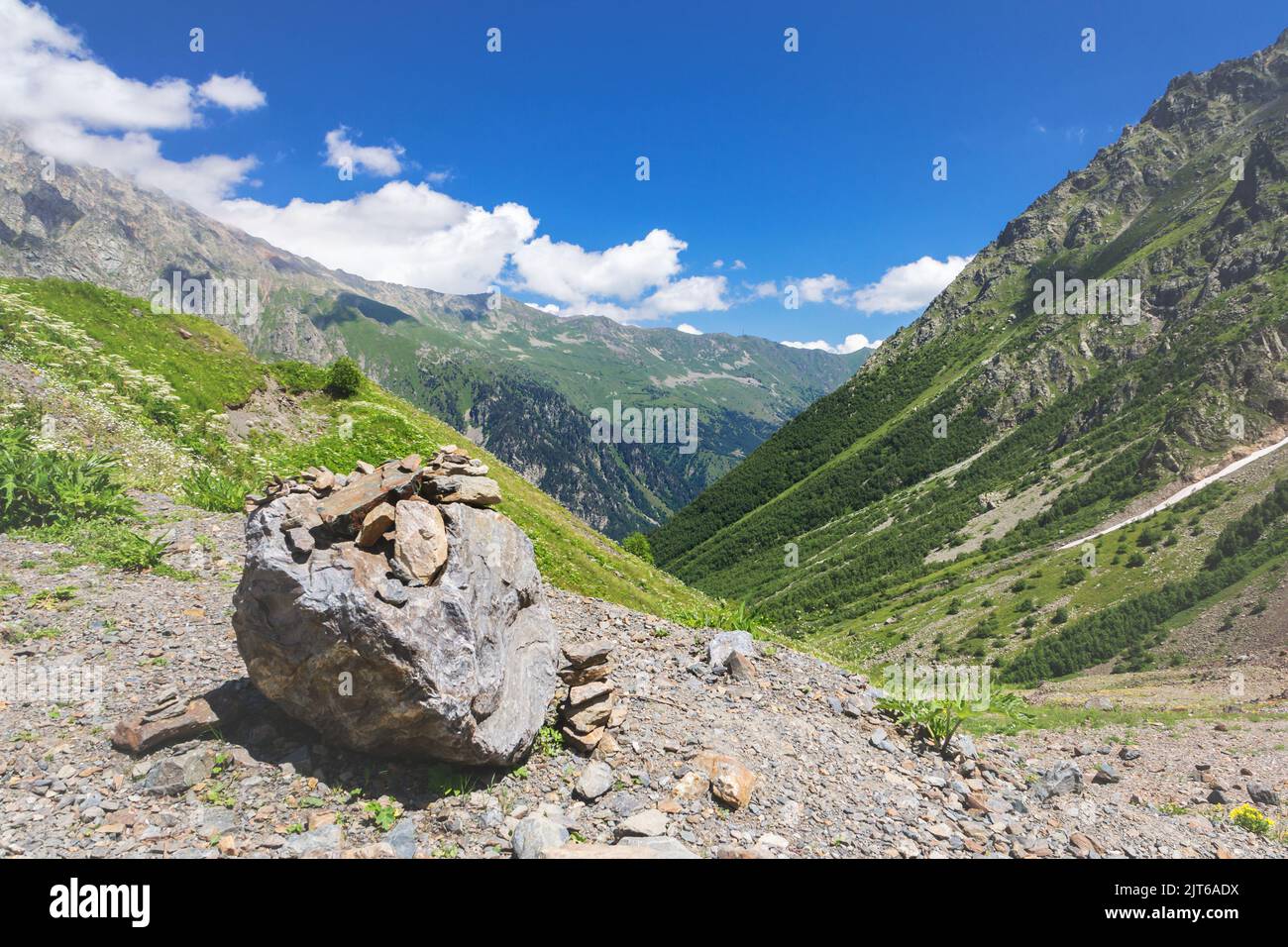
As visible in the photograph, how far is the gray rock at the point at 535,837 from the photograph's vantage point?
26.5 feet

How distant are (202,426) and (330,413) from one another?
21.3ft

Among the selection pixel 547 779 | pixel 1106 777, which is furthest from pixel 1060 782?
pixel 547 779

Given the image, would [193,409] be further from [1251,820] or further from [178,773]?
[1251,820]

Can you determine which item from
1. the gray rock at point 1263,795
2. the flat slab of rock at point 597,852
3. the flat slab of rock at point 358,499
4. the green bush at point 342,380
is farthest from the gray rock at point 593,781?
the green bush at point 342,380

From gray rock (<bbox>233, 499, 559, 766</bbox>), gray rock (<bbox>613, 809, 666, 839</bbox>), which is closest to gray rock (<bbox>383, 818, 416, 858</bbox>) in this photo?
gray rock (<bbox>233, 499, 559, 766</bbox>)

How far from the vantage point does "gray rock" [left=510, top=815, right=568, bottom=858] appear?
807 cm

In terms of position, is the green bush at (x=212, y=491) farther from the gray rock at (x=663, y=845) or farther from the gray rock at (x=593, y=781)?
the gray rock at (x=663, y=845)

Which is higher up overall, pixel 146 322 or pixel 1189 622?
pixel 146 322

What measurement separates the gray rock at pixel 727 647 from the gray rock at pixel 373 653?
Answer: 6954mm

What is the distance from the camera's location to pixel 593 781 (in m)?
9.95

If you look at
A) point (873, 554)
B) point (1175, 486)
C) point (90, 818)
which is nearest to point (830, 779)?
point (90, 818)

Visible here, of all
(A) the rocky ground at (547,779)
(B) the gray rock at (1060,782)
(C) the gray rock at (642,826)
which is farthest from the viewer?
(B) the gray rock at (1060,782)
